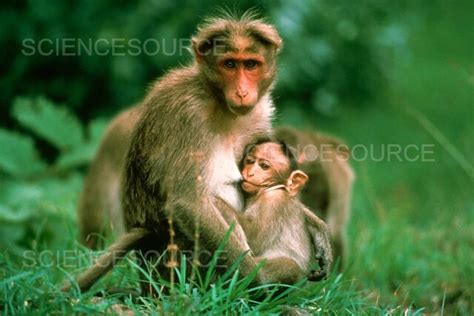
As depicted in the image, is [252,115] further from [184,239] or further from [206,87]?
[184,239]

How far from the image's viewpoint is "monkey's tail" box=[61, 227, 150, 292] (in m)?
5.39

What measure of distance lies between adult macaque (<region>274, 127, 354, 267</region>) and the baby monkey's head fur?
71.8 inches

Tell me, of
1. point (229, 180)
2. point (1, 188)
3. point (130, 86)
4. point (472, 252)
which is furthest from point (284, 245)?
point (130, 86)

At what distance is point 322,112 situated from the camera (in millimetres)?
13648

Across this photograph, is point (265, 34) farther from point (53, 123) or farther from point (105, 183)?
point (53, 123)

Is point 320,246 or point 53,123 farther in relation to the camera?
point 53,123

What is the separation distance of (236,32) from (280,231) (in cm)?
126

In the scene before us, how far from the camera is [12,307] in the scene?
15.9 feet

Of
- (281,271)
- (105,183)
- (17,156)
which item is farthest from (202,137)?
(17,156)

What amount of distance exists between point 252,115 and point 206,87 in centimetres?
43

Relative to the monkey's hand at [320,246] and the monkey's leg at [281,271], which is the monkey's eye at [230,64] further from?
the monkey's leg at [281,271]

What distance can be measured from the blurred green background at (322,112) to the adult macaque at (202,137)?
89 centimetres

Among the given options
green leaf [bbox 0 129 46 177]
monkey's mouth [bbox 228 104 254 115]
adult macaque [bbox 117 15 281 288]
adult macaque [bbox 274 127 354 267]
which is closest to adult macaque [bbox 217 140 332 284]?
adult macaque [bbox 117 15 281 288]

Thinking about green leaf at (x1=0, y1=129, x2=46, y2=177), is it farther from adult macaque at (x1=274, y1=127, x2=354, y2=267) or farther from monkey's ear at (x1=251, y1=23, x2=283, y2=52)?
monkey's ear at (x1=251, y1=23, x2=283, y2=52)
